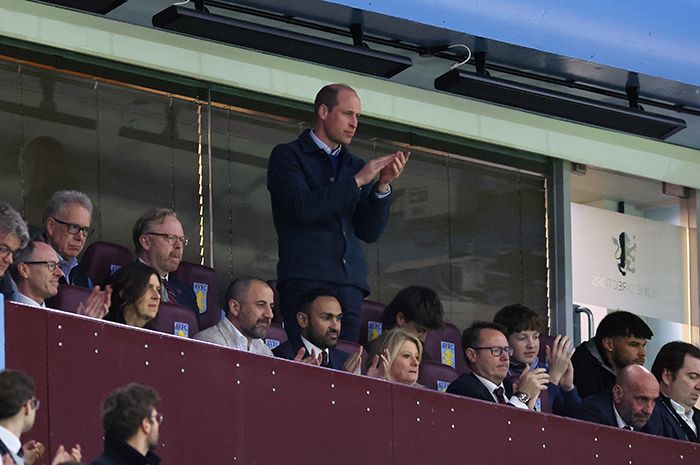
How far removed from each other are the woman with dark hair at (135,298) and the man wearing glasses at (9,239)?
43 centimetres

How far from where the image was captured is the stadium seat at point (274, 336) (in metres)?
8.34

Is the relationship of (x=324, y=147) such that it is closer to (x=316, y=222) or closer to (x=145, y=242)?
(x=316, y=222)

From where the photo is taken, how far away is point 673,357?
874cm

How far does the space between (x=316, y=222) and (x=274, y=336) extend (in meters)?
0.81

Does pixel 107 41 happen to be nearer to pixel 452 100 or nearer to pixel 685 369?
pixel 452 100

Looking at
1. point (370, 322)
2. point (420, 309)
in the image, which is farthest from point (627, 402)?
point (370, 322)

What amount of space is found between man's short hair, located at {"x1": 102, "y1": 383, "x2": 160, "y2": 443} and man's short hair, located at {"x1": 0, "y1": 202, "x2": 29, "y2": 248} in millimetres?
1274

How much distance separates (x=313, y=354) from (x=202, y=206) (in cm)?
279

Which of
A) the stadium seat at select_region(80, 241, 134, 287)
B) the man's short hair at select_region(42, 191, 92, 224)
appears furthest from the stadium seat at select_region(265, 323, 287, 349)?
the man's short hair at select_region(42, 191, 92, 224)

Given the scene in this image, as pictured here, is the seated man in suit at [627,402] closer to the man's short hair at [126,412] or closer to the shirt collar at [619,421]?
the shirt collar at [619,421]

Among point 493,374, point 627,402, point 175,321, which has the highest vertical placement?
point 175,321

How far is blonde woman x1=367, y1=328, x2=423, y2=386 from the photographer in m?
7.55

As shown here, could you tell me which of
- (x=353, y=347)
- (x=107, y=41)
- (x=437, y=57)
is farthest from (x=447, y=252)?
(x=353, y=347)

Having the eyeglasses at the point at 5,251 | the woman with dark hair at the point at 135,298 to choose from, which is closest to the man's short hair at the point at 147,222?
the woman with dark hair at the point at 135,298
